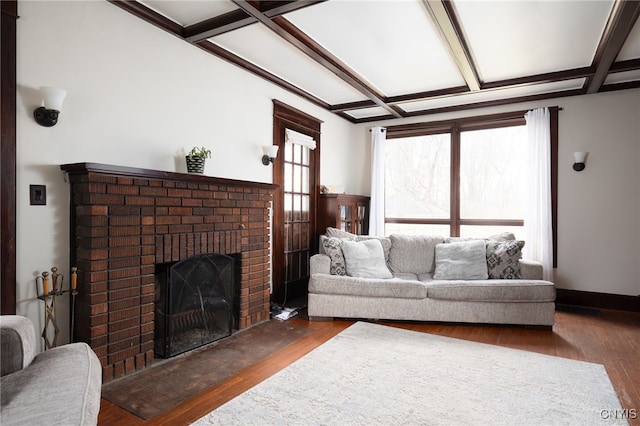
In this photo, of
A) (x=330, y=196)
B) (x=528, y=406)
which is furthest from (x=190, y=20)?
(x=528, y=406)

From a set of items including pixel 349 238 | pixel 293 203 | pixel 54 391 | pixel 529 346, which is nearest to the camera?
pixel 54 391

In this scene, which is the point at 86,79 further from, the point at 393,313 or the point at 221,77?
the point at 393,313

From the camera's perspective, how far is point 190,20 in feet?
9.05

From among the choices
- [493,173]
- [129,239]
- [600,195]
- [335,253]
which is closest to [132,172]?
[129,239]

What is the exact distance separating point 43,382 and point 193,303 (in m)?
1.55

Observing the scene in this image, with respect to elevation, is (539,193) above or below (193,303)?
above

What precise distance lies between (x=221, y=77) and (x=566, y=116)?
401cm

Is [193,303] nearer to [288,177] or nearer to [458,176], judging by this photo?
[288,177]

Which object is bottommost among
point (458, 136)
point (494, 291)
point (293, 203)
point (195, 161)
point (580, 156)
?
point (494, 291)

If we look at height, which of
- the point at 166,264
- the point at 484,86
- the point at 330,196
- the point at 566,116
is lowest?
the point at 166,264

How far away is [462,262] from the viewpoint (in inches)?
151

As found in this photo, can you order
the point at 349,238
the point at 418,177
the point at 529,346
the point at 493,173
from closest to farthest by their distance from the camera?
the point at 529,346 → the point at 349,238 → the point at 493,173 → the point at 418,177

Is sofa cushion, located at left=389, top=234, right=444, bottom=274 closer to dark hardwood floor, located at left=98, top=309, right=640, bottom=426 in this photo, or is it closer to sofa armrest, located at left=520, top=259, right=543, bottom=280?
dark hardwood floor, located at left=98, top=309, right=640, bottom=426

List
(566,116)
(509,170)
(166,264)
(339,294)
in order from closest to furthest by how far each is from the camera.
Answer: (166,264) → (339,294) → (566,116) → (509,170)
